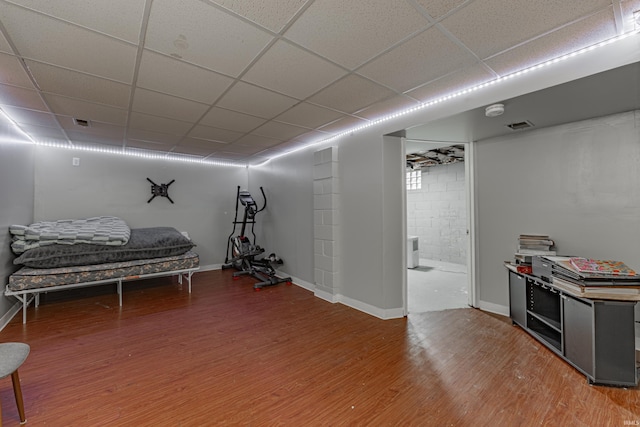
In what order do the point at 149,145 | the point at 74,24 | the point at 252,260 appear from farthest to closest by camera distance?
the point at 252,260
the point at 149,145
the point at 74,24

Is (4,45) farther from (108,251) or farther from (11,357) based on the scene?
(108,251)

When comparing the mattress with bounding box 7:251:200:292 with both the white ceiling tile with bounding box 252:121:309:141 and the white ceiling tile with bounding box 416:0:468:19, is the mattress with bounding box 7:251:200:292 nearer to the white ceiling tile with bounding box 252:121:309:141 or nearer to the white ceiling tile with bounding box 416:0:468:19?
the white ceiling tile with bounding box 252:121:309:141

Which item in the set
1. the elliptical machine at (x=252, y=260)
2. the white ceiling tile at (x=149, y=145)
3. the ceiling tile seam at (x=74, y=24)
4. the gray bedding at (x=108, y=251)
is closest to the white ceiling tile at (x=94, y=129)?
the white ceiling tile at (x=149, y=145)

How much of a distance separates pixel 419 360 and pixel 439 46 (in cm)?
252

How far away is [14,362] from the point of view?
145cm

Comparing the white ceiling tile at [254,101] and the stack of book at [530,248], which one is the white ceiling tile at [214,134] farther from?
the stack of book at [530,248]

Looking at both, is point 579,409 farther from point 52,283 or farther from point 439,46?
point 52,283

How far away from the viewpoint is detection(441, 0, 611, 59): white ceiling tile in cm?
144

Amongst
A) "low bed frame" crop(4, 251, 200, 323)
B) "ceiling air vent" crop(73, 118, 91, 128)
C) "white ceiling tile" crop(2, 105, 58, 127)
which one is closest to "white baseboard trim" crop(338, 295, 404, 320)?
"low bed frame" crop(4, 251, 200, 323)

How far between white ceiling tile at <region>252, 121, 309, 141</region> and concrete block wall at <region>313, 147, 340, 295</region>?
19.6 inches

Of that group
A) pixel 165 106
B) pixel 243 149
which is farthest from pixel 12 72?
pixel 243 149

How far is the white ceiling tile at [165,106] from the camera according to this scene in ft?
8.46

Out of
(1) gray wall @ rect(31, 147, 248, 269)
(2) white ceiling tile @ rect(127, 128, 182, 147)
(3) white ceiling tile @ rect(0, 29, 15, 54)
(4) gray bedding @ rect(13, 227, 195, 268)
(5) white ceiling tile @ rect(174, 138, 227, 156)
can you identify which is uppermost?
(5) white ceiling tile @ rect(174, 138, 227, 156)

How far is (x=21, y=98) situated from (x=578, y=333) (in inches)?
217
